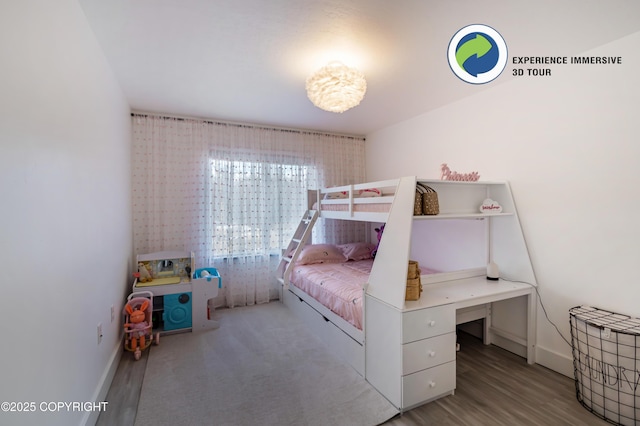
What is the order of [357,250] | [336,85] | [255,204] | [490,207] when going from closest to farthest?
[336,85] → [490,207] → [255,204] → [357,250]

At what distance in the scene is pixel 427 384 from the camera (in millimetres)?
2062

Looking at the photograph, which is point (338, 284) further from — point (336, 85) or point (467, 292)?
point (336, 85)

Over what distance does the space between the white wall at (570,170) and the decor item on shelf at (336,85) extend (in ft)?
4.84

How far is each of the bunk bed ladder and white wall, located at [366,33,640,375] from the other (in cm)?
208

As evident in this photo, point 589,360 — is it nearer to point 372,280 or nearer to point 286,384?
point 372,280

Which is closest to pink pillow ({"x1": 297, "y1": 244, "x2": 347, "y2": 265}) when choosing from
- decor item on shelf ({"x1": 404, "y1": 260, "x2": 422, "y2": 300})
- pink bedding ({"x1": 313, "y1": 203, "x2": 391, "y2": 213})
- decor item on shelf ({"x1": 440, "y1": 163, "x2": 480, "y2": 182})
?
pink bedding ({"x1": 313, "y1": 203, "x2": 391, "y2": 213})

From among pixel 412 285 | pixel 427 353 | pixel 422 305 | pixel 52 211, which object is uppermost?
pixel 52 211

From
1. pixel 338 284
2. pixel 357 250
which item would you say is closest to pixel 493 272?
pixel 338 284

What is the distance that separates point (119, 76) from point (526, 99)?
12.3 feet

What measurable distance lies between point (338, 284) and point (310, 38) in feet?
7.34

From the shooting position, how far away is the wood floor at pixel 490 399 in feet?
6.31

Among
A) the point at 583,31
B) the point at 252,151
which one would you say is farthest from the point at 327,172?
the point at 583,31

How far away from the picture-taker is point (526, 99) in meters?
2.64

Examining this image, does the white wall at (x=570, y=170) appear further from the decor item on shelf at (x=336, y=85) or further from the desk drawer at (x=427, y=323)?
the decor item on shelf at (x=336, y=85)
